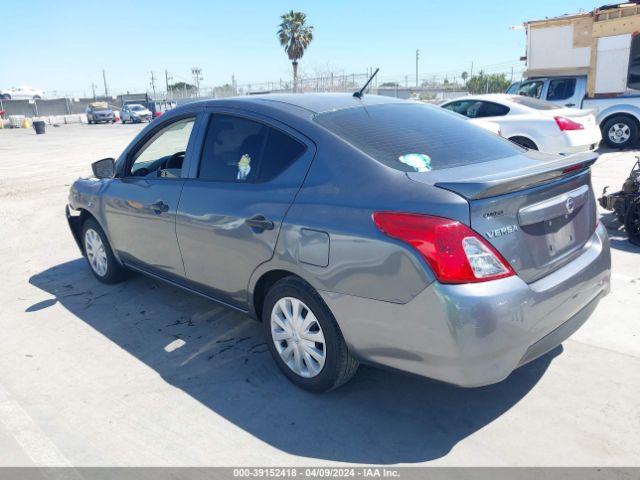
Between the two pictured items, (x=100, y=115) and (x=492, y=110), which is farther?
(x=100, y=115)

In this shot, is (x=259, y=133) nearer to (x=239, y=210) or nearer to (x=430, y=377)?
(x=239, y=210)

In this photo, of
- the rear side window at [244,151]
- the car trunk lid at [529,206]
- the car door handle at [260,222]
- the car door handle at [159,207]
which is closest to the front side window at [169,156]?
the car door handle at [159,207]

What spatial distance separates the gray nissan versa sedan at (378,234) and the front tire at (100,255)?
1078mm

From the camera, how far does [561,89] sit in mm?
13359

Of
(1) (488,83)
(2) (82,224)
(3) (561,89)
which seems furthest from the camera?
A: (1) (488,83)

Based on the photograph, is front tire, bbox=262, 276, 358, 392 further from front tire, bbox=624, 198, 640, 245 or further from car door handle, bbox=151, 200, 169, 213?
front tire, bbox=624, 198, 640, 245

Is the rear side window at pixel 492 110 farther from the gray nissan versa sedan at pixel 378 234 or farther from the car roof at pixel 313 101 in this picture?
the gray nissan versa sedan at pixel 378 234

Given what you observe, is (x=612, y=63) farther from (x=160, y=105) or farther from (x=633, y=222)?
(x=160, y=105)

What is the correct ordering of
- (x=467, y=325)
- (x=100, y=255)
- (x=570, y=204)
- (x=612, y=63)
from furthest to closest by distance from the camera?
(x=612, y=63) < (x=100, y=255) < (x=570, y=204) < (x=467, y=325)

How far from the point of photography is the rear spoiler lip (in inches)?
97.6

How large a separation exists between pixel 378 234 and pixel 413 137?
93 cm

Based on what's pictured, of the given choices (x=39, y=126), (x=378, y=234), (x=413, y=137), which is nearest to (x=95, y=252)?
(x=413, y=137)

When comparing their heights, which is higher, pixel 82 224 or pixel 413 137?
pixel 413 137

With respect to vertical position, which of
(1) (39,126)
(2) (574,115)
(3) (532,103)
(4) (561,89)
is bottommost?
(1) (39,126)
